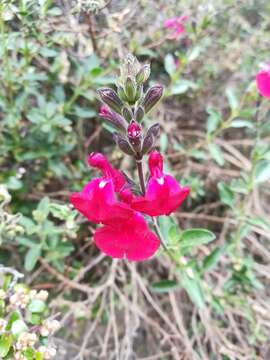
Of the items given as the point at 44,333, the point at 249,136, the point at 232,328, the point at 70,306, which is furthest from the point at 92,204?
the point at 249,136

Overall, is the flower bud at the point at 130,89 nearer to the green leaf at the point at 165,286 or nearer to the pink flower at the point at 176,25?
the green leaf at the point at 165,286

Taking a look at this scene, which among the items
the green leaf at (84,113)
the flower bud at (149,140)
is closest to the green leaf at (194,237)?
the flower bud at (149,140)

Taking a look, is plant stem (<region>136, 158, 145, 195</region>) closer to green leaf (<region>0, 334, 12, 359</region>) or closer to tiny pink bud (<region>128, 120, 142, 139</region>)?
tiny pink bud (<region>128, 120, 142, 139</region>)

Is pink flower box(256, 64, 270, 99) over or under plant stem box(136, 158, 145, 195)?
over

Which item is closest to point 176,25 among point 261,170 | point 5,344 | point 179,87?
point 179,87

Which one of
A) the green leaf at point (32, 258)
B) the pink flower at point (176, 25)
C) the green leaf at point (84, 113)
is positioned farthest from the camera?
the pink flower at point (176, 25)

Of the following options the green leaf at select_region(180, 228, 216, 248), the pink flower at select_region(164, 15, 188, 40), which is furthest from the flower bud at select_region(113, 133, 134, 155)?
the pink flower at select_region(164, 15, 188, 40)
